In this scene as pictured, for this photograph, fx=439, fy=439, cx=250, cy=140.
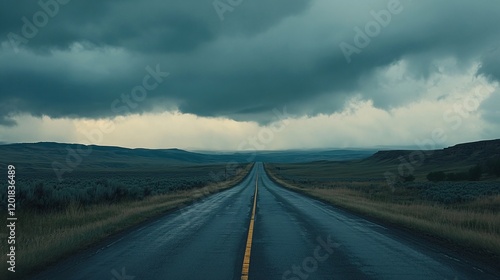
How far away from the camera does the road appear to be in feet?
28.1

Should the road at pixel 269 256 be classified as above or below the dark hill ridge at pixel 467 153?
below

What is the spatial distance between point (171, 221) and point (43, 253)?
8299 millimetres

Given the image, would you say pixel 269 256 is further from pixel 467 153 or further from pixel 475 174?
pixel 467 153

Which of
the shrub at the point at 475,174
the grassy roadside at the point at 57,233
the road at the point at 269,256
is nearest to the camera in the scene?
the road at the point at 269,256

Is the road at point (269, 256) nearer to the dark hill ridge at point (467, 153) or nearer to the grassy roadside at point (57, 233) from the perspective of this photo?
the grassy roadside at point (57, 233)

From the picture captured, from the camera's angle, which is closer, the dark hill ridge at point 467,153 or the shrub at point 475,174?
the shrub at point 475,174

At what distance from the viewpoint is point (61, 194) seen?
70.7ft

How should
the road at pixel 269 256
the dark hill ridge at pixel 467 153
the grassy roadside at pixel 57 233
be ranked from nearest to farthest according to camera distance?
the road at pixel 269 256 → the grassy roadside at pixel 57 233 → the dark hill ridge at pixel 467 153

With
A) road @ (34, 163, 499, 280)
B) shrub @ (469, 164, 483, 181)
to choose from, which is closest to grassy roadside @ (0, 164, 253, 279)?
road @ (34, 163, 499, 280)

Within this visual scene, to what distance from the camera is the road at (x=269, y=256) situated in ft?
28.1

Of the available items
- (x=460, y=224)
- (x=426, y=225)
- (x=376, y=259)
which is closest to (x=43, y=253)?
(x=376, y=259)

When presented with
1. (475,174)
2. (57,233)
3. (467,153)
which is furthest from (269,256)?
(467,153)

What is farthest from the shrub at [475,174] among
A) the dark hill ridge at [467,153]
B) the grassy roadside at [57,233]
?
the grassy roadside at [57,233]

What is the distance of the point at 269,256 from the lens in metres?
10.4
